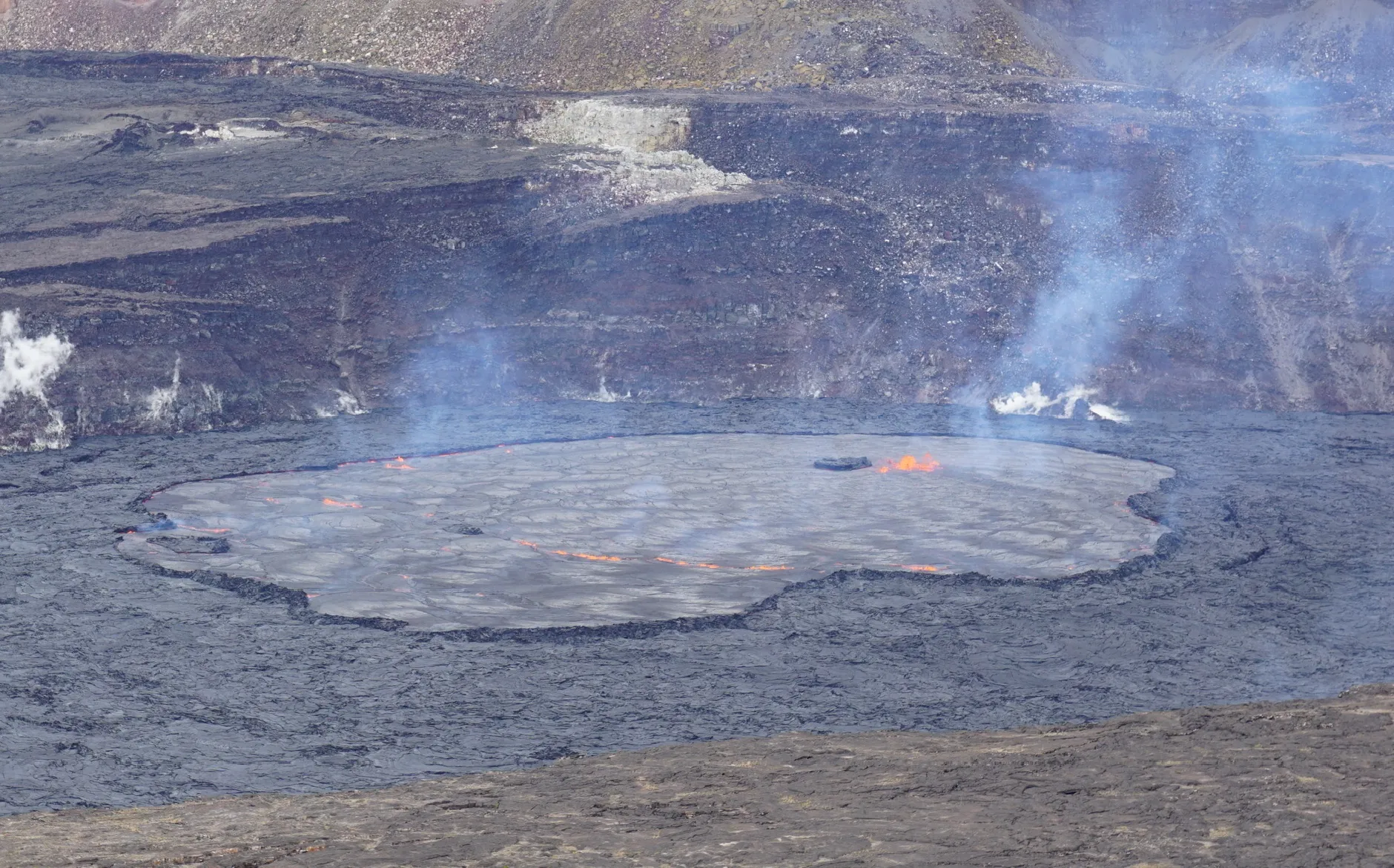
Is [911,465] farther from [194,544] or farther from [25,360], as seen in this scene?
[25,360]

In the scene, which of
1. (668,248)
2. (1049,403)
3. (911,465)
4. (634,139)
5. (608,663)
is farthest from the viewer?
(634,139)

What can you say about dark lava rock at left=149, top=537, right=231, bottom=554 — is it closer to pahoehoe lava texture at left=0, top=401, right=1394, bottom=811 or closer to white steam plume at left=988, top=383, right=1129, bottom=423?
pahoehoe lava texture at left=0, top=401, right=1394, bottom=811

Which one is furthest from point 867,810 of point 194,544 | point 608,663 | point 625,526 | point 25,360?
point 25,360

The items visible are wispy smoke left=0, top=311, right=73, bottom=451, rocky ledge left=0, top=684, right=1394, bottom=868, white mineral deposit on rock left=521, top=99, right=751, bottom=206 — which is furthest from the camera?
white mineral deposit on rock left=521, top=99, right=751, bottom=206

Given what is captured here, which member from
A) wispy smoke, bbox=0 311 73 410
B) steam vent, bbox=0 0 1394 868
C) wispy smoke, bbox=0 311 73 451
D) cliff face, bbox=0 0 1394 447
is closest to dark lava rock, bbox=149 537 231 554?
steam vent, bbox=0 0 1394 868

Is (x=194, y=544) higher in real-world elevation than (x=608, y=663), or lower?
higher

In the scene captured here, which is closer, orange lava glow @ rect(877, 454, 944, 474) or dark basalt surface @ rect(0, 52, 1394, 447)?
orange lava glow @ rect(877, 454, 944, 474)
